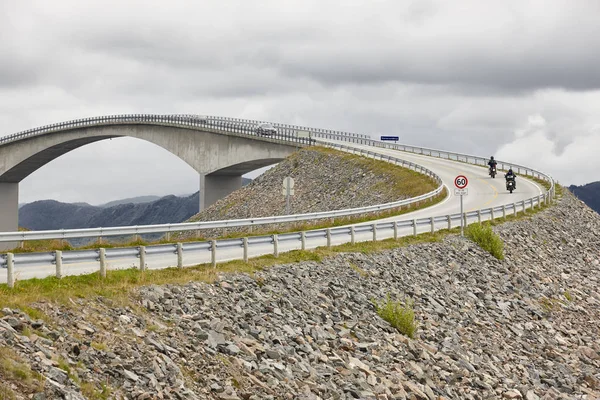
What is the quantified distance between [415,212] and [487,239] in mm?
9439

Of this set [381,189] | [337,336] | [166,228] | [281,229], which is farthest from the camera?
[381,189]

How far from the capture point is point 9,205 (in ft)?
364

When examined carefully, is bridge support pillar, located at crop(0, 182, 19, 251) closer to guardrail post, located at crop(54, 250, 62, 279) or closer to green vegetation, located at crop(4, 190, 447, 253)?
green vegetation, located at crop(4, 190, 447, 253)

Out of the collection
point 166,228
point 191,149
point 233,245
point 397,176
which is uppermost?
point 191,149

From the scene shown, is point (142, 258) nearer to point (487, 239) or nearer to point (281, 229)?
point (281, 229)

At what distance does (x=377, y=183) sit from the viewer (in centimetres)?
5644

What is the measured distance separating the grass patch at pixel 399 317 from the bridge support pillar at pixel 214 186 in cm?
5671

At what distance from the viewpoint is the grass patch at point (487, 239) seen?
32.9 metres

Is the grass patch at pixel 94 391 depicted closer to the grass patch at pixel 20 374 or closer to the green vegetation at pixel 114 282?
the grass patch at pixel 20 374

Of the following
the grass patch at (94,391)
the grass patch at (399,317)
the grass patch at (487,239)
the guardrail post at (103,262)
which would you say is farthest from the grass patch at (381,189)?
the grass patch at (94,391)

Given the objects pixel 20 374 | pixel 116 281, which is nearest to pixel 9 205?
pixel 116 281

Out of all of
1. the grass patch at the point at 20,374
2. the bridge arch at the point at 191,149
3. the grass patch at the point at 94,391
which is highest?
the bridge arch at the point at 191,149

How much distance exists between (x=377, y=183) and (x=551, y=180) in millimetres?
14618

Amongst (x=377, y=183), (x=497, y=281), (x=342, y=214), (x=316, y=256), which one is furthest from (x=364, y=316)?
(x=377, y=183)
